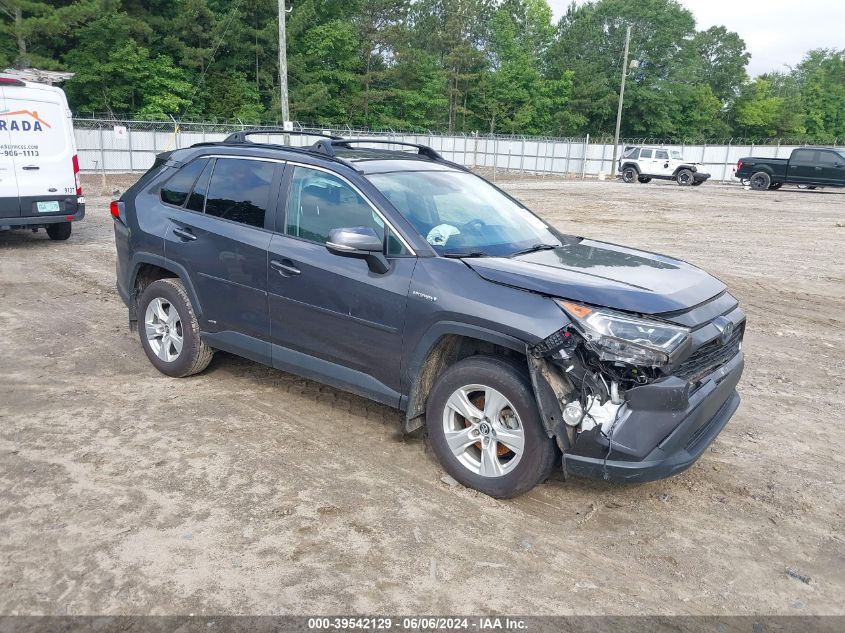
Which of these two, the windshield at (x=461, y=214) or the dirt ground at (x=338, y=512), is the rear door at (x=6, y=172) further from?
the windshield at (x=461, y=214)

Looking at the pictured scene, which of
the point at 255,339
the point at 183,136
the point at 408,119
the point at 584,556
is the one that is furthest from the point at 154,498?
the point at 408,119

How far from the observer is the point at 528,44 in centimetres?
8162

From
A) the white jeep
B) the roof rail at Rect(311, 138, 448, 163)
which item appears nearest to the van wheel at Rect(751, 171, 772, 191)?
the white jeep

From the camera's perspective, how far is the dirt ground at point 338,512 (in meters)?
3.07

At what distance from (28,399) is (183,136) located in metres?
29.2

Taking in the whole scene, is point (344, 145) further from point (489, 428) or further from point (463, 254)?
point (489, 428)

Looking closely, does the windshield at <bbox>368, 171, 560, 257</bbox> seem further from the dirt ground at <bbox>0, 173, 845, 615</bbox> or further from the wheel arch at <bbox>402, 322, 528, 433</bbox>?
the dirt ground at <bbox>0, 173, 845, 615</bbox>

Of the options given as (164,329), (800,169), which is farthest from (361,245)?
(800,169)

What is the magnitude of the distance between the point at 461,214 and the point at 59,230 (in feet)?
32.6

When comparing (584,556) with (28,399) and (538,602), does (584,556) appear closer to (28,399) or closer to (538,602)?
(538,602)

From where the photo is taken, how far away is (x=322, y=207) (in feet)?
15.1

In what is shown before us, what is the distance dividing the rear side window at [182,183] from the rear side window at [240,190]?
0.71 ft

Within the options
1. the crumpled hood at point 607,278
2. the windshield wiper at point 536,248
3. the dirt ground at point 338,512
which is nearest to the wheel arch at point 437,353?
the crumpled hood at point 607,278

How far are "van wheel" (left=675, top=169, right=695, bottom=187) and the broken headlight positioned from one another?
33.2 metres
